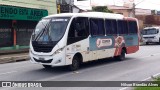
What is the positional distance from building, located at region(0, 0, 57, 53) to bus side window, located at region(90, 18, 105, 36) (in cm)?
1048

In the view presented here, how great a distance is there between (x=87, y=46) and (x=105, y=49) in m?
1.99

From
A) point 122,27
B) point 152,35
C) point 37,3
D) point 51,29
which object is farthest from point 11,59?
point 152,35

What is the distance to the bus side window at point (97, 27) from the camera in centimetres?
1656

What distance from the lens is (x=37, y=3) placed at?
100 feet

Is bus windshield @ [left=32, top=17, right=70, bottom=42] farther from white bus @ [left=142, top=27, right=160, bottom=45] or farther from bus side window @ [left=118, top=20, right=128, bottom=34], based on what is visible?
white bus @ [left=142, top=27, right=160, bottom=45]

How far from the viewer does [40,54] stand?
1440 cm

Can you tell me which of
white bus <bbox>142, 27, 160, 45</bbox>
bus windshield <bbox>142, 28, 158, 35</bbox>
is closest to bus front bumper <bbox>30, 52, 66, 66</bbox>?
white bus <bbox>142, 27, 160, 45</bbox>

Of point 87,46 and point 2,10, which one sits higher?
point 2,10

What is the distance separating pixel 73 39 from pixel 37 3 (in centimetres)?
1646

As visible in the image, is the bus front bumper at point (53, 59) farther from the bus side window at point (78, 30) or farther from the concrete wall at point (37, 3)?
the concrete wall at point (37, 3)

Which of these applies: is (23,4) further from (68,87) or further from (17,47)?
(68,87)

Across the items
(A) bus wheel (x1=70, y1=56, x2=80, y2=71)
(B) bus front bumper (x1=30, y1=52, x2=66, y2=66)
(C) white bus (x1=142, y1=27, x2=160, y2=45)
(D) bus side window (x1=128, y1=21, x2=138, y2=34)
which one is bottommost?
(C) white bus (x1=142, y1=27, x2=160, y2=45)

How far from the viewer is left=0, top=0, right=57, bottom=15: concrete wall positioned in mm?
27306

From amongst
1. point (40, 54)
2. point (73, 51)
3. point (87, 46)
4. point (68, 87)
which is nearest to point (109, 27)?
point (87, 46)
